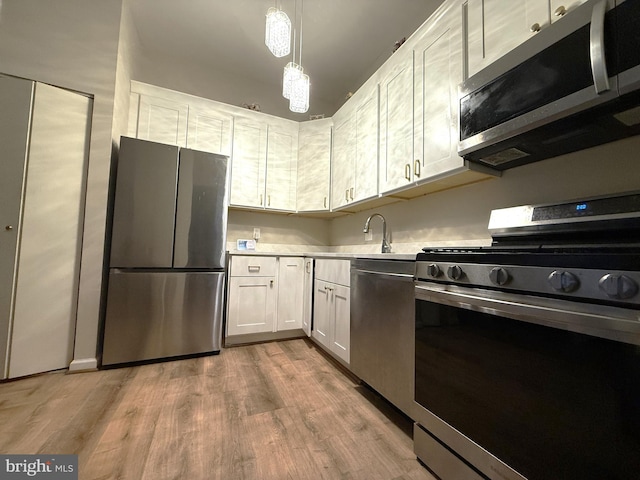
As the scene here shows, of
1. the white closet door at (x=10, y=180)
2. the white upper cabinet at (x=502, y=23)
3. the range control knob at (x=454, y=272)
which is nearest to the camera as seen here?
the range control knob at (x=454, y=272)

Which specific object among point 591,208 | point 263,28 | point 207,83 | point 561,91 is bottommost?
point 591,208

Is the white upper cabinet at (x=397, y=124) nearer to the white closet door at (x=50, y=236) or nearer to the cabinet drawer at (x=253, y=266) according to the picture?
the cabinet drawer at (x=253, y=266)

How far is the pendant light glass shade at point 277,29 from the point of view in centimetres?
155

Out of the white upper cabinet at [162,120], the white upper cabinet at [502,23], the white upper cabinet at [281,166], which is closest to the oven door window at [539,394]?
the white upper cabinet at [502,23]

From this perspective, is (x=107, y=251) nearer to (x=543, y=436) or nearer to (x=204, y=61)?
(x=204, y=61)

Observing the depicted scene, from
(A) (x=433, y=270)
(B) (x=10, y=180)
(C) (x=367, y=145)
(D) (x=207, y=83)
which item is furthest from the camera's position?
(D) (x=207, y=83)

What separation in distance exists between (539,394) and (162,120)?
314 centimetres

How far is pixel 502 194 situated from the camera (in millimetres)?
1489

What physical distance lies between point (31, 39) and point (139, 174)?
3.57ft

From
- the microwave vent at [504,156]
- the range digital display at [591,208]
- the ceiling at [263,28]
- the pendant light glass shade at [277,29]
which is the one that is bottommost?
the range digital display at [591,208]

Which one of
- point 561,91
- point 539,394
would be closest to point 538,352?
point 539,394

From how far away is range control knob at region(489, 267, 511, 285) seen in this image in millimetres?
793

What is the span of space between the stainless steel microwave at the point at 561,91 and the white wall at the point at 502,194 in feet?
0.24

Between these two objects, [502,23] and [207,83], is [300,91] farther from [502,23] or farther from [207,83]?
[207,83]
